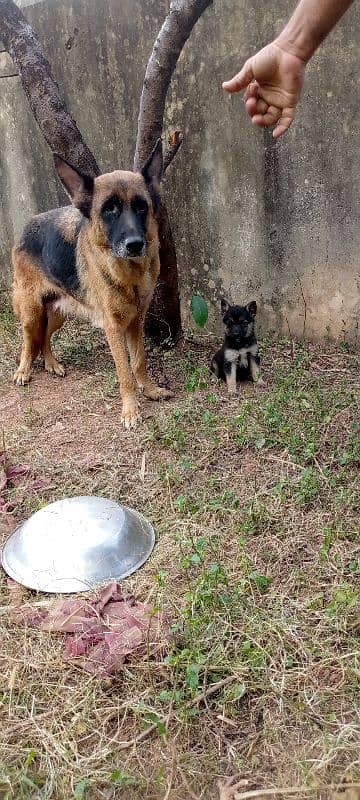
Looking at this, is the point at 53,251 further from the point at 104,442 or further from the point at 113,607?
the point at 113,607

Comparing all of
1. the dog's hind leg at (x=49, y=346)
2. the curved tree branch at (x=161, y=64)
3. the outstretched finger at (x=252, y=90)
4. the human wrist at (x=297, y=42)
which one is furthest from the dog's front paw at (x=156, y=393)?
the human wrist at (x=297, y=42)

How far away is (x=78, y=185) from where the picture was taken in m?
4.50

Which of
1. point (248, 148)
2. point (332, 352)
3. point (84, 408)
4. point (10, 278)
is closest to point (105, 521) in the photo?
point (84, 408)

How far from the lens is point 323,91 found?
4.92 m

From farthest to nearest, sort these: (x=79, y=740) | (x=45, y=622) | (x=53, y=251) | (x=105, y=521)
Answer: (x=53, y=251) < (x=105, y=521) < (x=45, y=622) < (x=79, y=740)

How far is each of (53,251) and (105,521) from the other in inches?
114

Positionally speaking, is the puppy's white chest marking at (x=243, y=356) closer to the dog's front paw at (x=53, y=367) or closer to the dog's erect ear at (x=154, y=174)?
the dog's erect ear at (x=154, y=174)

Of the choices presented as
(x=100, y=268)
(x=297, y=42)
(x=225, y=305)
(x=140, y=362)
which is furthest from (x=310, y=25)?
(x=140, y=362)

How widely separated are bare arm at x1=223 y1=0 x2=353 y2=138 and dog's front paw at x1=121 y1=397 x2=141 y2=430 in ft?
7.75

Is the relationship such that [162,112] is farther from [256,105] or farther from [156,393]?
[256,105]

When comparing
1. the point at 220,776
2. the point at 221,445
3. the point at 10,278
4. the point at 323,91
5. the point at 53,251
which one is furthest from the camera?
the point at 10,278

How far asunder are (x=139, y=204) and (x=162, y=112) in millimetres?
1257

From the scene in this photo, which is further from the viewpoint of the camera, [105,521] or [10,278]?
[10,278]

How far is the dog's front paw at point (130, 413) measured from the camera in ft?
15.1
